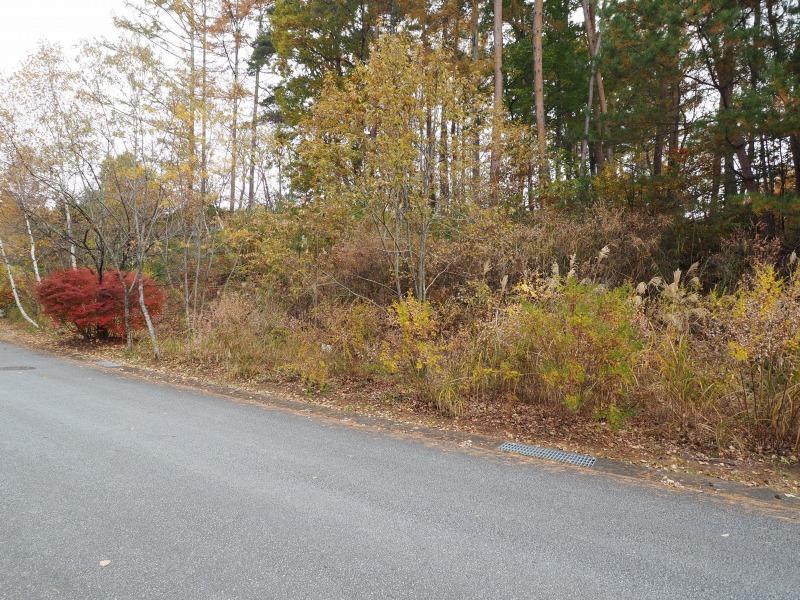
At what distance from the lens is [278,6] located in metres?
14.9

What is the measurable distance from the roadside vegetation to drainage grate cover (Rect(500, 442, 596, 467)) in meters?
0.61

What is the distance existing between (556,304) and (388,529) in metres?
3.36

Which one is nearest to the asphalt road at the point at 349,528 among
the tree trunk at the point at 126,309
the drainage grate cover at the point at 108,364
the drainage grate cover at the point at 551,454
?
the drainage grate cover at the point at 551,454

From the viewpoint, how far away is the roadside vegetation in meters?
4.71

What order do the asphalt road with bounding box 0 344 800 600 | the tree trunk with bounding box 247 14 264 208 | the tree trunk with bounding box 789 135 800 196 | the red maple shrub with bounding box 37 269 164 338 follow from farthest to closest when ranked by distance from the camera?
the red maple shrub with bounding box 37 269 164 338, the tree trunk with bounding box 247 14 264 208, the tree trunk with bounding box 789 135 800 196, the asphalt road with bounding box 0 344 800 600

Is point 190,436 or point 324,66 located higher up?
point 324,66

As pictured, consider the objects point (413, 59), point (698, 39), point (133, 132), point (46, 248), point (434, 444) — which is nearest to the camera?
point (434, 444)

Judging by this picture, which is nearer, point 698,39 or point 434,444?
point 434,444

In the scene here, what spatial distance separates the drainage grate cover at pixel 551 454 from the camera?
159 inches

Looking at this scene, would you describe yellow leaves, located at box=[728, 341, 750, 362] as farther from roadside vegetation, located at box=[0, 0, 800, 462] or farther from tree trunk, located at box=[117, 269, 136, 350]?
tree trunk, located at box=[117, 269, 136, 350]

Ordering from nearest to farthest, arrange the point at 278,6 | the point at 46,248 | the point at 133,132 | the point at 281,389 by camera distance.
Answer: the point at 281,389 → the point at 133,132 → the point at 278,6 → the point at 46,248

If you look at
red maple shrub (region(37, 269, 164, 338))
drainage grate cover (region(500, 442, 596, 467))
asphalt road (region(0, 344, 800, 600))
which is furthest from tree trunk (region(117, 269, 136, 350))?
drainage grate cover (region(500, 442, 596, 467))

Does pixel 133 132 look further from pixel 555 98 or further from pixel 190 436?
pixel 555 98

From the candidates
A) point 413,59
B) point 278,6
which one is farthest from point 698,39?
point 278,6
